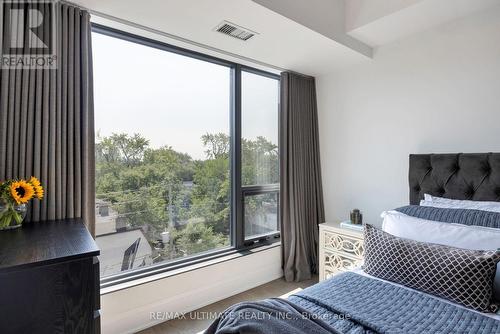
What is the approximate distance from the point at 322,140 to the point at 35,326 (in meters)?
2.83

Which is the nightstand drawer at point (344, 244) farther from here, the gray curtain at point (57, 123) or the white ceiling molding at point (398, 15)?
the gray curtain at point (57, 123)

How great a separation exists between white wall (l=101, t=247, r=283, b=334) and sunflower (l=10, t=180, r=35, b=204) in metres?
0.91

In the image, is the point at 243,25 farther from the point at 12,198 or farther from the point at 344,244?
the point at 344,244

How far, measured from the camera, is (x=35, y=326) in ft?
3.35

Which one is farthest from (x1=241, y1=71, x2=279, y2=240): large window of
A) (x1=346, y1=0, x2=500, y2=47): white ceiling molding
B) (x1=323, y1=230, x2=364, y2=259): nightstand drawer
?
(x1=346, y1=0, x2=500, y2=47): white ceiling molding

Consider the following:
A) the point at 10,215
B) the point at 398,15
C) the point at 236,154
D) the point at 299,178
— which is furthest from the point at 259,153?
the point at 10,215

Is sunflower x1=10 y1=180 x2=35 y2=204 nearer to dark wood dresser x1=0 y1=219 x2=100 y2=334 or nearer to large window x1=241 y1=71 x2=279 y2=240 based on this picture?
dark wood dresser x1=0 y1=219 x2=100 y2=334

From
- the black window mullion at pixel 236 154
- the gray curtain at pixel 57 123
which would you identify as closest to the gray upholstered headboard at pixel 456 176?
the black window mullion at pixel 236 154

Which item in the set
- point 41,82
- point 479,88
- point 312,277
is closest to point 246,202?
point 312,277

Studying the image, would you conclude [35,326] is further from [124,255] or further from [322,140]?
[322,140]

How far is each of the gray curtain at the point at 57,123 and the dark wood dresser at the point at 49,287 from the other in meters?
0.48

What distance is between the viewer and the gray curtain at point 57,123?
152 cm

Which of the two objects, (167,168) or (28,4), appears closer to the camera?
(28,4)

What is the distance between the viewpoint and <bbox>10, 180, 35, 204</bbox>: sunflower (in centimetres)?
131
